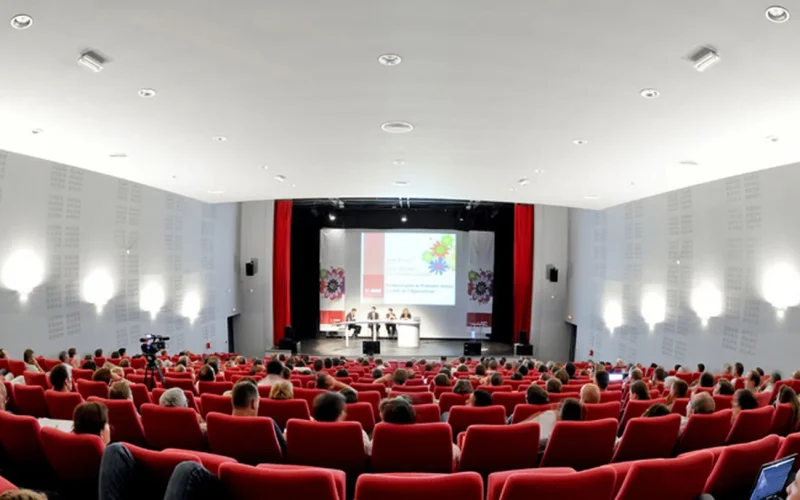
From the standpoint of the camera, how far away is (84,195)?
1020 centimetres

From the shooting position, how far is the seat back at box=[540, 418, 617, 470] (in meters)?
3.47

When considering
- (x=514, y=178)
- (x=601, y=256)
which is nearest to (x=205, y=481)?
(x=514, y=178)

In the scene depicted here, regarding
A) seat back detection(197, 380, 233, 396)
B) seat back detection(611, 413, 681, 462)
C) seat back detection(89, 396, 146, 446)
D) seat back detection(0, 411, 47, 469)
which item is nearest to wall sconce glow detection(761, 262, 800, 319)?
seat back detection(611, 413, 681, 462)

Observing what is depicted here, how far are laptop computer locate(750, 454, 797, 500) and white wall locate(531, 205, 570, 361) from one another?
1681 centimetres

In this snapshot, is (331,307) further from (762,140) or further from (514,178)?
(762,140)

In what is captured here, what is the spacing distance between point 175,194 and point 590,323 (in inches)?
490

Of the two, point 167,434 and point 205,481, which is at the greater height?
point 205,481

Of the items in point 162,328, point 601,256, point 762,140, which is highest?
point 762,140

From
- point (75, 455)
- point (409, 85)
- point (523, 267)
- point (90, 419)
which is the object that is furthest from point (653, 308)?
point (75, 455)

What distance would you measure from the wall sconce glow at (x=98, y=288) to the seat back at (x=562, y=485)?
33.4ft

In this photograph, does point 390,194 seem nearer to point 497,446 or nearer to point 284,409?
point 284,409

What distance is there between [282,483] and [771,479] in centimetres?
241

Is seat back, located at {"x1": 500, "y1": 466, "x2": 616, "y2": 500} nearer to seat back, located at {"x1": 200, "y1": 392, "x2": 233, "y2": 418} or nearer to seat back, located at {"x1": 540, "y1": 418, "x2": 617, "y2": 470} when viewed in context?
seat back, located at {"x1": 540, "y1": 418, "x2": 617, "y2": 470}

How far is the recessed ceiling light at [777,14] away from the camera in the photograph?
3.72 m
